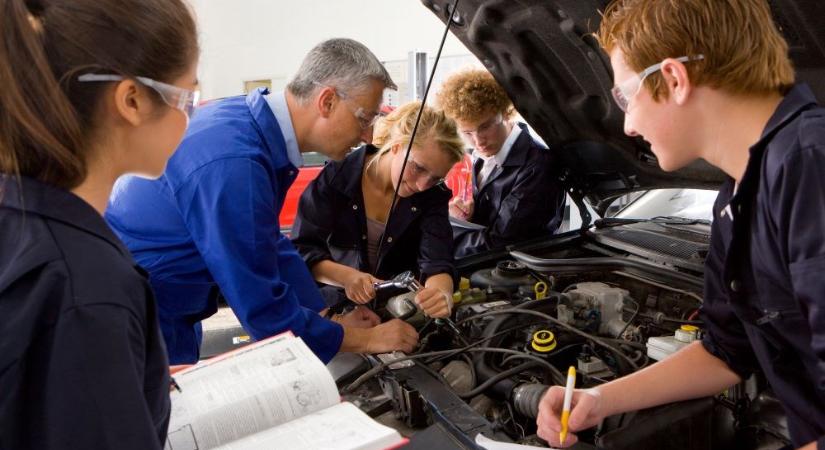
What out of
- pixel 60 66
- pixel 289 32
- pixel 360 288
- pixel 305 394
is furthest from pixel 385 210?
pixel 289 32

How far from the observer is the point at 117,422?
2.32 feet

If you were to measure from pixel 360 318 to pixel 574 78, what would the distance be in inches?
42.4

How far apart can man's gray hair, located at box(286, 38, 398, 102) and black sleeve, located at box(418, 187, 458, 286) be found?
731mm

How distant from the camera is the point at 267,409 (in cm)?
112

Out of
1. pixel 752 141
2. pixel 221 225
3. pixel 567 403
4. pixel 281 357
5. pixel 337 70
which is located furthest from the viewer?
pixel 337 70

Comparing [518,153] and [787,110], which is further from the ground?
[787,110]

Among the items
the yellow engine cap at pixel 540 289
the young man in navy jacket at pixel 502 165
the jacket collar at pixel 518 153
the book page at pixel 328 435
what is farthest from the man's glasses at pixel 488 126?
the book page at pixel 328 435

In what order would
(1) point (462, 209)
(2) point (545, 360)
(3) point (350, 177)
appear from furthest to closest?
(1) point (462, 209) < (3) point (350, 177) < (2) point (545, 360)

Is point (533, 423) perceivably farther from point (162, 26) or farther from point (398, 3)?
point (398, 3)

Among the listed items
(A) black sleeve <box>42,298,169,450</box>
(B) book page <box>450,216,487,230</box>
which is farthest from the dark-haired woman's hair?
(B) book page <box>450,216,487,230</box>

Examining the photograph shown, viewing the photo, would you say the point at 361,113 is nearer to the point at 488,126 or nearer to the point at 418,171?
the point at 418,171

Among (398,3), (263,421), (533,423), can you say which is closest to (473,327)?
(533,423)

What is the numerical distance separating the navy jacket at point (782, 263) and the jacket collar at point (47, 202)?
94 cm

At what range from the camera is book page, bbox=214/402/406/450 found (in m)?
1.01
